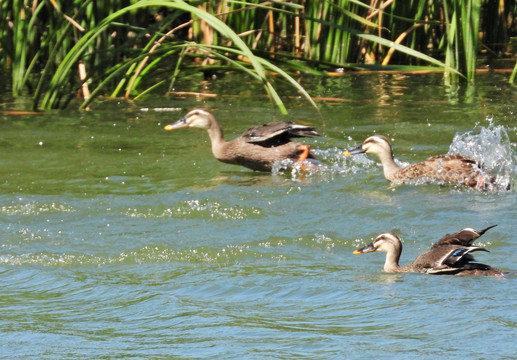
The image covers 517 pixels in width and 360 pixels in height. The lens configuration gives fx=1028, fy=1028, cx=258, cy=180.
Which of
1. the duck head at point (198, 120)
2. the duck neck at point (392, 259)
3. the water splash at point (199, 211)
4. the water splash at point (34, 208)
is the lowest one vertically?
the water splash at point (34, 208)

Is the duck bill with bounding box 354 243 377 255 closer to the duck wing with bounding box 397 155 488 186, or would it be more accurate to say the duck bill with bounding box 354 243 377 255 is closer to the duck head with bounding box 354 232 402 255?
the duck head with bounding box 354 232 402 255

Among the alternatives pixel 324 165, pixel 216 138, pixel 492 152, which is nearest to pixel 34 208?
pixel 216 138

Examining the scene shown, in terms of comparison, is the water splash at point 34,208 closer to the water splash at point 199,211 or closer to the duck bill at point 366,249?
the water splash at point 199,211

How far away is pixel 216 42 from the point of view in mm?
14039

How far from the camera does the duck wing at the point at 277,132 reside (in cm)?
1026

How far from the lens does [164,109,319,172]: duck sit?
10.4 m

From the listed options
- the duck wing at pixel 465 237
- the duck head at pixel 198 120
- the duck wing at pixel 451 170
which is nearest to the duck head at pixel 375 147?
the duck wing at pixel 451 170

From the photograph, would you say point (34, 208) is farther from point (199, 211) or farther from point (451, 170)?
point (451, 170)

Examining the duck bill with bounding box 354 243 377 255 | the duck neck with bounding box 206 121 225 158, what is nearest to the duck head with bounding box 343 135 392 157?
the duck neck with bounding box 206 121 225 158

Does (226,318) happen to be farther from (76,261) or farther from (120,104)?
(120,104)

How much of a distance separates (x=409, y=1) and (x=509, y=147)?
4955 millimetres

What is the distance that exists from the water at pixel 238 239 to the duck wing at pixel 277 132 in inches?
16.3

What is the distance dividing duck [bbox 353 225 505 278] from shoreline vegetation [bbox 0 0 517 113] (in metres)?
3.83

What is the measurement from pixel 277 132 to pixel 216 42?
13.2ft
